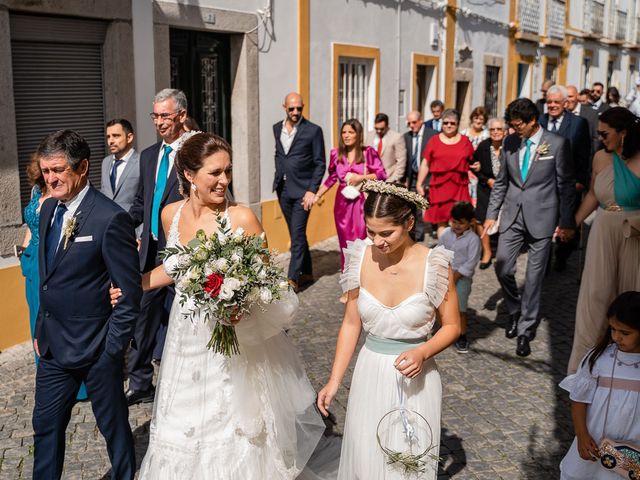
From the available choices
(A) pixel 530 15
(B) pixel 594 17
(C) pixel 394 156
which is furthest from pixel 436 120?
(B) pixel 594 17

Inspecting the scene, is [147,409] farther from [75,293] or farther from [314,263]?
[314,263]

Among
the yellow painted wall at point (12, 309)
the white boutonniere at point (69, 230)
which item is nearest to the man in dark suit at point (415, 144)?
the yellow painted wall at point (12, 309)

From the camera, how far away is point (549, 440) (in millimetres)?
5277

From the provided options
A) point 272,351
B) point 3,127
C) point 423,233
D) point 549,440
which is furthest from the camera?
point 423,233

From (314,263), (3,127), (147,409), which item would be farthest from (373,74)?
(147,409)

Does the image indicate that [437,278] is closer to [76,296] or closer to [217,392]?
[217,392]

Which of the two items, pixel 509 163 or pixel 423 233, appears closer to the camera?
pixel 509 163

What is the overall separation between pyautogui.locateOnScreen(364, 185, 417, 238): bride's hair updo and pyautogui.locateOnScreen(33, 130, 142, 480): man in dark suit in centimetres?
128

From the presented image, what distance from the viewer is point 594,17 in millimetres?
29391

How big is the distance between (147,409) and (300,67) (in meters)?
6.92

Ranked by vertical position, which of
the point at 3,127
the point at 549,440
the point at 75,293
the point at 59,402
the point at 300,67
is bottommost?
the point at 549,440

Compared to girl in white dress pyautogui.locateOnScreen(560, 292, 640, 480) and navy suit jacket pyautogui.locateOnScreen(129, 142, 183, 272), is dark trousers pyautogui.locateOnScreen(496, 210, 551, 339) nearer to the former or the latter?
girl in white dress pyautogui.locateOnScreen(560, 292, 640, 480)

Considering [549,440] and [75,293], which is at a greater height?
[75,293]

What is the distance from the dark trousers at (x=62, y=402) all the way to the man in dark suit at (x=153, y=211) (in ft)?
4.72
